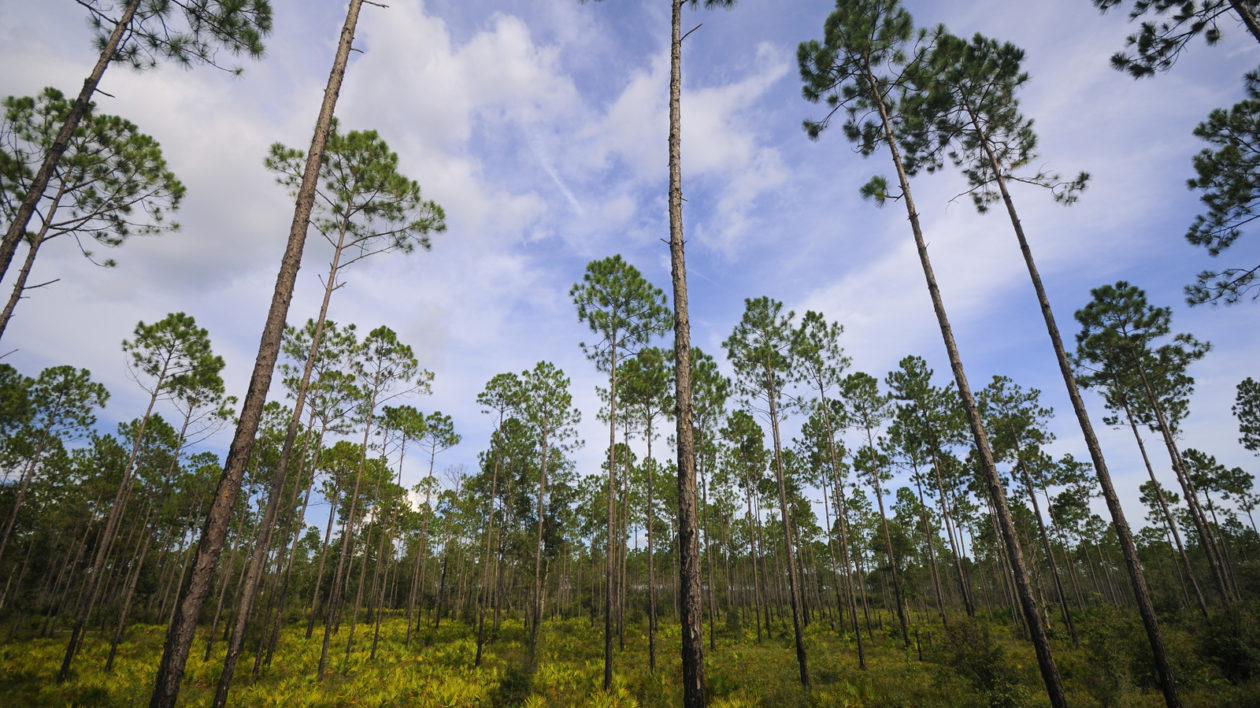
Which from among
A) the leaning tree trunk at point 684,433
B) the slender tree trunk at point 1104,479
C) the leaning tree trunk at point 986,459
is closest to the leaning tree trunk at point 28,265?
the leaning tree trunk at point 684,433

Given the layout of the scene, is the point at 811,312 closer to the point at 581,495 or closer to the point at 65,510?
the point at 581,495

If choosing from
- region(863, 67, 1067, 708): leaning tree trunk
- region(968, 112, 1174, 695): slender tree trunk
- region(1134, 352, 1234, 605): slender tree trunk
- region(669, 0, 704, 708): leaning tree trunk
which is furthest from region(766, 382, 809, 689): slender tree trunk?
region(1134, 352, 1234, 605): slender tree trunk

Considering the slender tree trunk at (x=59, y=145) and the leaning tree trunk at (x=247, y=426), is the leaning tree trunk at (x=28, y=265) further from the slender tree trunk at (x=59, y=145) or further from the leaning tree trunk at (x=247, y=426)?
the leaning tree trunk at (x=247, y=426)

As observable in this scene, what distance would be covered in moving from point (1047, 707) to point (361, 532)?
42920 mm

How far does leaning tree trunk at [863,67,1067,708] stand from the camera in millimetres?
7930

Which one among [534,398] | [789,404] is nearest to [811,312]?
[789,404]

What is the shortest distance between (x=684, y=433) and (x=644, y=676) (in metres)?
12.9

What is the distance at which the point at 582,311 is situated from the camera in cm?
1811

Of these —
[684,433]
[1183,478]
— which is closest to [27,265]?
[684,433]

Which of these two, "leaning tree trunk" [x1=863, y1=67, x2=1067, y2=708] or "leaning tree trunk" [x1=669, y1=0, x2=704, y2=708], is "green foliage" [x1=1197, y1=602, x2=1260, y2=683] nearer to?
"leaning tree trunk" [x1=863, y1=67, x2=1067, y2=708]

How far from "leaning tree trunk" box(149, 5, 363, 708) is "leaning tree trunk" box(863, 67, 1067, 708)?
12.2 m

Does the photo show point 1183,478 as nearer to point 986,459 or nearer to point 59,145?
point 986,459

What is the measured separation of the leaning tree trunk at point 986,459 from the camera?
793 centimetres

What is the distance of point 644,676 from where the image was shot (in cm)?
1504
